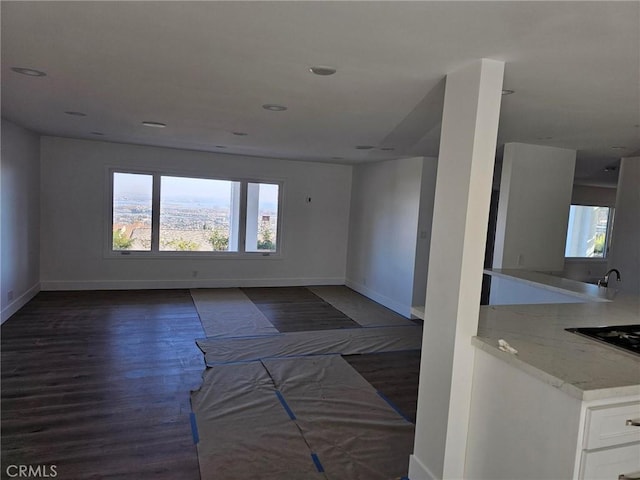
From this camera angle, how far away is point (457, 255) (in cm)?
206

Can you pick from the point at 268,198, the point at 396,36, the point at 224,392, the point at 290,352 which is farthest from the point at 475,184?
the point at 268,198

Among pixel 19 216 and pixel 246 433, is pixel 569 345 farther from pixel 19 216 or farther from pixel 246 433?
pixel 19 216

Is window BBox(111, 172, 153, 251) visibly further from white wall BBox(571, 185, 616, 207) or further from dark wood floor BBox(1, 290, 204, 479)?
white wall BBox(571, 185, 616, 207)

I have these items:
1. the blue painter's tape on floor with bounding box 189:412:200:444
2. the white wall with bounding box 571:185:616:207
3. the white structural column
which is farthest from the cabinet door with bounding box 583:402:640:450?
the white wall with bounding box 571:185:616:207

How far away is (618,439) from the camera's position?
5.31ft

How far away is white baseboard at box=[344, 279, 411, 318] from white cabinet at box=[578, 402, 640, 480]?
4258 mm

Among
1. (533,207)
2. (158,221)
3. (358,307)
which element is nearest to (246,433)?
(533,207)

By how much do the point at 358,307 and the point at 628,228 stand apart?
11.9 ft

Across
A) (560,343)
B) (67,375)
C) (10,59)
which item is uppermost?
(10,59)

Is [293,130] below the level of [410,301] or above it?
above

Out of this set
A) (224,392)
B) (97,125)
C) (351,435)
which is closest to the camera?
(351,435)

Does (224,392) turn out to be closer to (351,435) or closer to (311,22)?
(351,435)

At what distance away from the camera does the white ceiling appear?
157cm

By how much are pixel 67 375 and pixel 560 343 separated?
366cm
